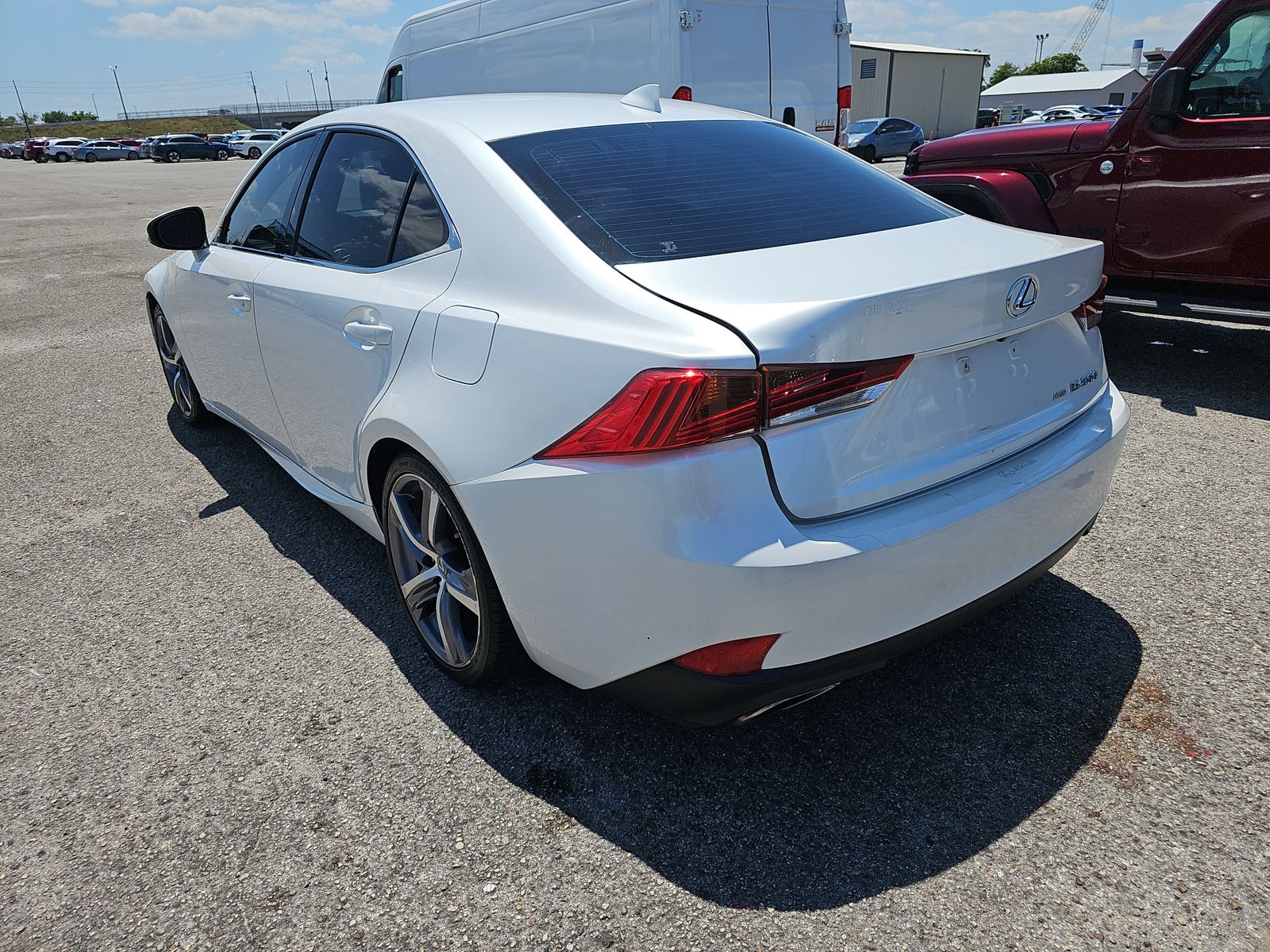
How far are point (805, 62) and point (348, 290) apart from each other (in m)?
8.00

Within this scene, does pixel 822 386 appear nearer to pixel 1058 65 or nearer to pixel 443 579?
pixel 443 579

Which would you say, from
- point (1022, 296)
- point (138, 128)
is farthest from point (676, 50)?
point (138, 128)

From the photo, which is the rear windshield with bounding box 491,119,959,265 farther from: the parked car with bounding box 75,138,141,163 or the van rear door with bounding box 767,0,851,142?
the parked car with bounding box 75,138,141,163

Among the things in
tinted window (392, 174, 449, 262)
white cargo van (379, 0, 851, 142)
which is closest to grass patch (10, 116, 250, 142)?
white cargo van (379, 0, 851, 142)

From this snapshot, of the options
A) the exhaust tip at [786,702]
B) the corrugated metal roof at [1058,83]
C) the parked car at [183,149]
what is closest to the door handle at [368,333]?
the exhaust tip at [786,702]

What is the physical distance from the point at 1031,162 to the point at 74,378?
21.6 feet

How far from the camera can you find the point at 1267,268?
4.91m

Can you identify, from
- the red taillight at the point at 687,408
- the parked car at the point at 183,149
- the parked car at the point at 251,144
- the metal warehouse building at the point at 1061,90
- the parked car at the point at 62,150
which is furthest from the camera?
the metal warehouse building at the point at 1061,90

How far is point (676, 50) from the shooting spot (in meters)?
8.24

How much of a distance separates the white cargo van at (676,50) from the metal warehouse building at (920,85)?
1559 inches

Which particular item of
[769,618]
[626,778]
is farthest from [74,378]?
[769,618]

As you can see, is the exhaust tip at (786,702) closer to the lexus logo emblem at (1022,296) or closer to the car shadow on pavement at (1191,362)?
the lexus logo emblem at (1022,296)

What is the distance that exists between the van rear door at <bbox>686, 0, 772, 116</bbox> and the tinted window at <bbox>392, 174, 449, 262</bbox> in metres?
6.27

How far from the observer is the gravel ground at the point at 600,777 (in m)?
1.95
